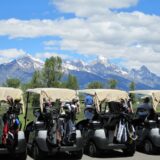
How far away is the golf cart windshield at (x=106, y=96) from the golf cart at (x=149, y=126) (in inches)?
27.2

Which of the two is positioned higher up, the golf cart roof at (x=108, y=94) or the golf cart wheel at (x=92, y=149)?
the golf cart roof at (x=108, y=94)

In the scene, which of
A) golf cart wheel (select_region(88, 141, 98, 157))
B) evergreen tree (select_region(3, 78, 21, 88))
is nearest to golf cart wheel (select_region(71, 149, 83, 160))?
golf cart wheel (select_region(88, 141, 98, 157))

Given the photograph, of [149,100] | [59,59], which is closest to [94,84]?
[59,59]

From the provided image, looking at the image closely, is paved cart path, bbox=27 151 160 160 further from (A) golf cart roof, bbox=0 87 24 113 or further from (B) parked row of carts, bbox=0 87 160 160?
(A) golf cart roof, bbox=0 87 24 113

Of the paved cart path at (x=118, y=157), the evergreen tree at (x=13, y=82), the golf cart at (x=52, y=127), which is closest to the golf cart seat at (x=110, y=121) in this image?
the paved cart path at (x=118, y=157)

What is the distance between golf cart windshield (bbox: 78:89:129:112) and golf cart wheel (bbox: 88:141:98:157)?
107 centimetres

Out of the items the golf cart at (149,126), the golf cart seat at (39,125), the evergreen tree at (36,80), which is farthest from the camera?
the evergreen tree at (36,80)

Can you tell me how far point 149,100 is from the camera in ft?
49.8

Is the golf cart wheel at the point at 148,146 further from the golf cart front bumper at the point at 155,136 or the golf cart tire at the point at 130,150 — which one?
the golf cart tire at the point at 130,150

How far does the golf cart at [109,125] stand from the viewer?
13.8m

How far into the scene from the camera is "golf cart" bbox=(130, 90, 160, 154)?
1452 centimetres

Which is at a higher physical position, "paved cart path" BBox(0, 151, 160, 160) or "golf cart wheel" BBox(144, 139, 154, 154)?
"golf cart wheel" BBox(144, 139, 154, 154)

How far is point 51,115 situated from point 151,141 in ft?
11.6

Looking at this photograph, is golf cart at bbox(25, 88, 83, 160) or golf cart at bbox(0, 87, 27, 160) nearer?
golf cart at bbox(0, 87, 27, 160)
